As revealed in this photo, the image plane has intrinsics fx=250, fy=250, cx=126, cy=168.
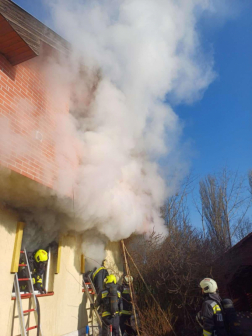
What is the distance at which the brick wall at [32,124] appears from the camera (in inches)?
151

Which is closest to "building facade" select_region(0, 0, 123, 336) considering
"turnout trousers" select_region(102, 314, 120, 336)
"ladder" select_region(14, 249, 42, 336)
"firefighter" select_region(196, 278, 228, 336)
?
"ladder" select_region(14, 249, 42, 336)

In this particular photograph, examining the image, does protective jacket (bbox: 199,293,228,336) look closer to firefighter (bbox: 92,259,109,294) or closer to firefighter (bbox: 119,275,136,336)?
firefighter (bbox: 119,275,136,336)

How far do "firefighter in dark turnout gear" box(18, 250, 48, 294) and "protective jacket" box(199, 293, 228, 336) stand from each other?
3.10 metres

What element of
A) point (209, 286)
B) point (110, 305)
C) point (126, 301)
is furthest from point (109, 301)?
point (209, 286)

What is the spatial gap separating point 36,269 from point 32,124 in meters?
2.88

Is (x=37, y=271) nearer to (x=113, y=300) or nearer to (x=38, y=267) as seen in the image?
(x=38, y=267)

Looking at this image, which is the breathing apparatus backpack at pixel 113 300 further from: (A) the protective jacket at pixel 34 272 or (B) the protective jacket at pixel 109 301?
(A) the protective jacket at pixel 34 272

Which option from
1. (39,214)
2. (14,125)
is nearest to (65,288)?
(39,214)

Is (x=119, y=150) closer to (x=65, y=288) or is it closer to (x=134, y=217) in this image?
(x=134, y=217)

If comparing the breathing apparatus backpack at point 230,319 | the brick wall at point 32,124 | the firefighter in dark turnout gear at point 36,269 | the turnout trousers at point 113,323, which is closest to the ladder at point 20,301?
the firefighter in dark turnout gear at point 36,269

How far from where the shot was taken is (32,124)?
14.5 ft

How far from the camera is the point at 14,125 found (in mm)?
4004

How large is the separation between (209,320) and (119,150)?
446 centimetres

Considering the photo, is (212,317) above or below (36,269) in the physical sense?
below
